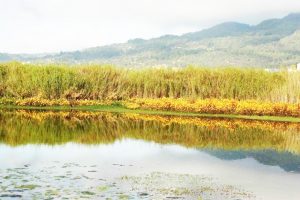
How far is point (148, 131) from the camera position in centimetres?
3650

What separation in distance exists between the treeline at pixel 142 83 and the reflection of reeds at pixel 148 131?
Result: 1303 centimetres

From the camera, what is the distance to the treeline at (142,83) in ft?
191

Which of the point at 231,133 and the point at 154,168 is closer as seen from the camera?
the point at 154,168

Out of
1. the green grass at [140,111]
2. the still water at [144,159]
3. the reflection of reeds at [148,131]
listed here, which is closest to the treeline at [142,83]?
the green grass at [140,111]

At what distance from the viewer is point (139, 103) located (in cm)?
5653

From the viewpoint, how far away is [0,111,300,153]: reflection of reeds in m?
31.9

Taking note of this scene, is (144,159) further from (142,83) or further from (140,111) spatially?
(142,83)

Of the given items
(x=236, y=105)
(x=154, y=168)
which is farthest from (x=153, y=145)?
(x=236, y=105)

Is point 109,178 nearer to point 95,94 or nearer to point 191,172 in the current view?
point 191,172

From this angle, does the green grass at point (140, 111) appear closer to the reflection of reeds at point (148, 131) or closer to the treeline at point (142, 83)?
the reflection of reeds at point (148, 131)

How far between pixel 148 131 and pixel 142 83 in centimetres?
2847

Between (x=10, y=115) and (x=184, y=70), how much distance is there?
2768cm

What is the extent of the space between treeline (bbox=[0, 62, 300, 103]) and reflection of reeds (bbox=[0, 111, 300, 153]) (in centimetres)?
1303

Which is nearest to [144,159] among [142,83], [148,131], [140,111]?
[148,131]
